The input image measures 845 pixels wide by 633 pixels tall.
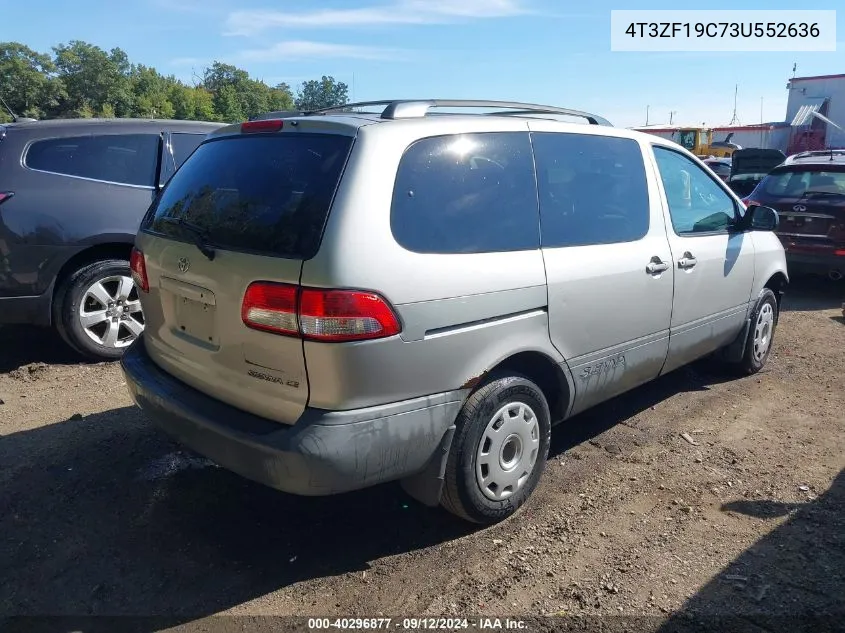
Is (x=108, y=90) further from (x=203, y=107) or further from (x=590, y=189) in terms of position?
(x=590, y=189)

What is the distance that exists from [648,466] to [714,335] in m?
1.28

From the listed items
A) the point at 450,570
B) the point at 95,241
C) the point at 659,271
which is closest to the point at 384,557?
the point at 450,570

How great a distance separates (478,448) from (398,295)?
33.6 inches

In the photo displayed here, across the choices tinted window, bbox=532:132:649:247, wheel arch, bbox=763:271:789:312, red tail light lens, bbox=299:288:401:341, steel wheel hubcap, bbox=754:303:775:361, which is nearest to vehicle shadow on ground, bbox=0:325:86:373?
red tail light lens, bbox=299:288:401:341

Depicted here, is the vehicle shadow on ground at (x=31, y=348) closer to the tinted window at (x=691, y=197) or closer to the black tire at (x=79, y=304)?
the black tire at (x=79, y=304)

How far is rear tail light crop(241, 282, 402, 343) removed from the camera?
246cm

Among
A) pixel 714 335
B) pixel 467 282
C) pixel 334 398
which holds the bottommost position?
pixel 714 335

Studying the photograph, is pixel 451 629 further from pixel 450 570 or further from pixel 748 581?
pixel 748 581

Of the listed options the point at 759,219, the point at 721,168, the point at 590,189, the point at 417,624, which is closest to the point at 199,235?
the point at 417,624

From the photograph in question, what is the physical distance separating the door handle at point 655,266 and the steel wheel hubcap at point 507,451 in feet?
3.86

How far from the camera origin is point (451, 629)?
253 cm

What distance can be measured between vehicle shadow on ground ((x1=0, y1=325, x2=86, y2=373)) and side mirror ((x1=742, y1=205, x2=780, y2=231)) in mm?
5157

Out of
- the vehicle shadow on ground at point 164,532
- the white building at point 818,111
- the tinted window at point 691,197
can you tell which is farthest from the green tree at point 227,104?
the vehicle shadow on ground at point 164,532

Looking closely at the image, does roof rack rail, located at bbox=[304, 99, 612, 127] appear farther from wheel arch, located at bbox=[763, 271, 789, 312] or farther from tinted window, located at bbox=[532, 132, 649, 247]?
wheel arch, located at bbox=[763, 271, 789, 312]
